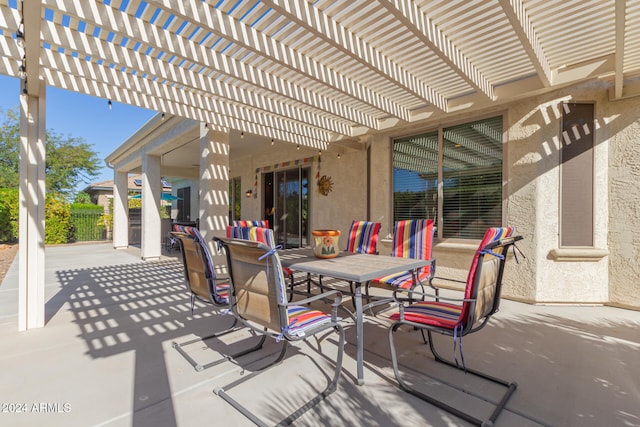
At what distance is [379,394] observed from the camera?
204cm

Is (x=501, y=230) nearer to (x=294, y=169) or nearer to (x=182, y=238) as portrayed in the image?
(x=182, y=238)

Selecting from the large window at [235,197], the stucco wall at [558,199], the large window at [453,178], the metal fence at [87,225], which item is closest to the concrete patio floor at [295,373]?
the stucco wall at [558,199]

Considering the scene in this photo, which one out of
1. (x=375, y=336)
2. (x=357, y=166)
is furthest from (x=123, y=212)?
(x=375, y=336)

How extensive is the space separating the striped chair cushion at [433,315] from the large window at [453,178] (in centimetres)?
286

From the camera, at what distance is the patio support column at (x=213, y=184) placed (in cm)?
534

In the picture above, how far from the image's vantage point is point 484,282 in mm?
1967

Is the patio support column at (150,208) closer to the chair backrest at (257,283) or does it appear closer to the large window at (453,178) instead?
the large window at (453,178)

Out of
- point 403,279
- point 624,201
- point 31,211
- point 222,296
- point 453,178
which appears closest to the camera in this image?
point 222,296

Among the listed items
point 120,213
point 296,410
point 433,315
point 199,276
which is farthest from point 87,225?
point 433,315

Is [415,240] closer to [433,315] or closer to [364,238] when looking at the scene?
[364,238]

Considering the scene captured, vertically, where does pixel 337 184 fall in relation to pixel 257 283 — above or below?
above

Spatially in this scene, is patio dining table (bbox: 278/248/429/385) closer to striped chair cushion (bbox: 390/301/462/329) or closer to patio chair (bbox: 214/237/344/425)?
patio chair (bbox: 214/237/344/425)

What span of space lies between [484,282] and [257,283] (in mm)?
1479

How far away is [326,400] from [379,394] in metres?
0.37
